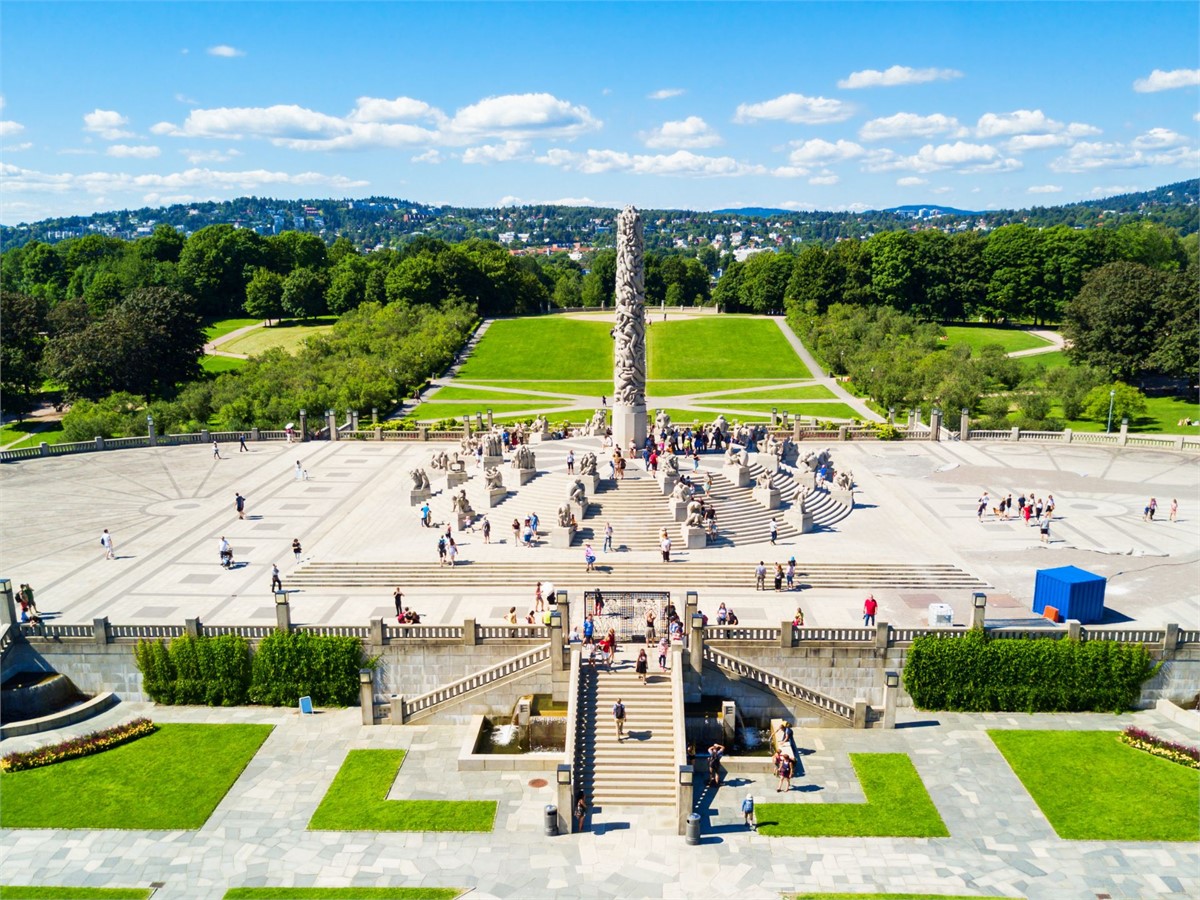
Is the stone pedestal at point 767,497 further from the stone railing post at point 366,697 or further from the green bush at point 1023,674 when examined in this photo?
the stone railing post at point 366,697

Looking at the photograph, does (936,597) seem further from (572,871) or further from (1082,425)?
(1082,425)

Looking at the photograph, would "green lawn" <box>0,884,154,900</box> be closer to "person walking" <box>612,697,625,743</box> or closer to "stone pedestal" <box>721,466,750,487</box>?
"person walking" <box>612,697,625,743</box>

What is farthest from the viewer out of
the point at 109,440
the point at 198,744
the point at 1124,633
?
the point at 109,440

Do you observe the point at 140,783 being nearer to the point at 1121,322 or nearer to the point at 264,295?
the point at 1121,322

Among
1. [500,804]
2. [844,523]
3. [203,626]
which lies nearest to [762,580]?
[844,523]

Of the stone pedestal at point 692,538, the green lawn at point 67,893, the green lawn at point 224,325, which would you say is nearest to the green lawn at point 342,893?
the green lawn at point 67,893
